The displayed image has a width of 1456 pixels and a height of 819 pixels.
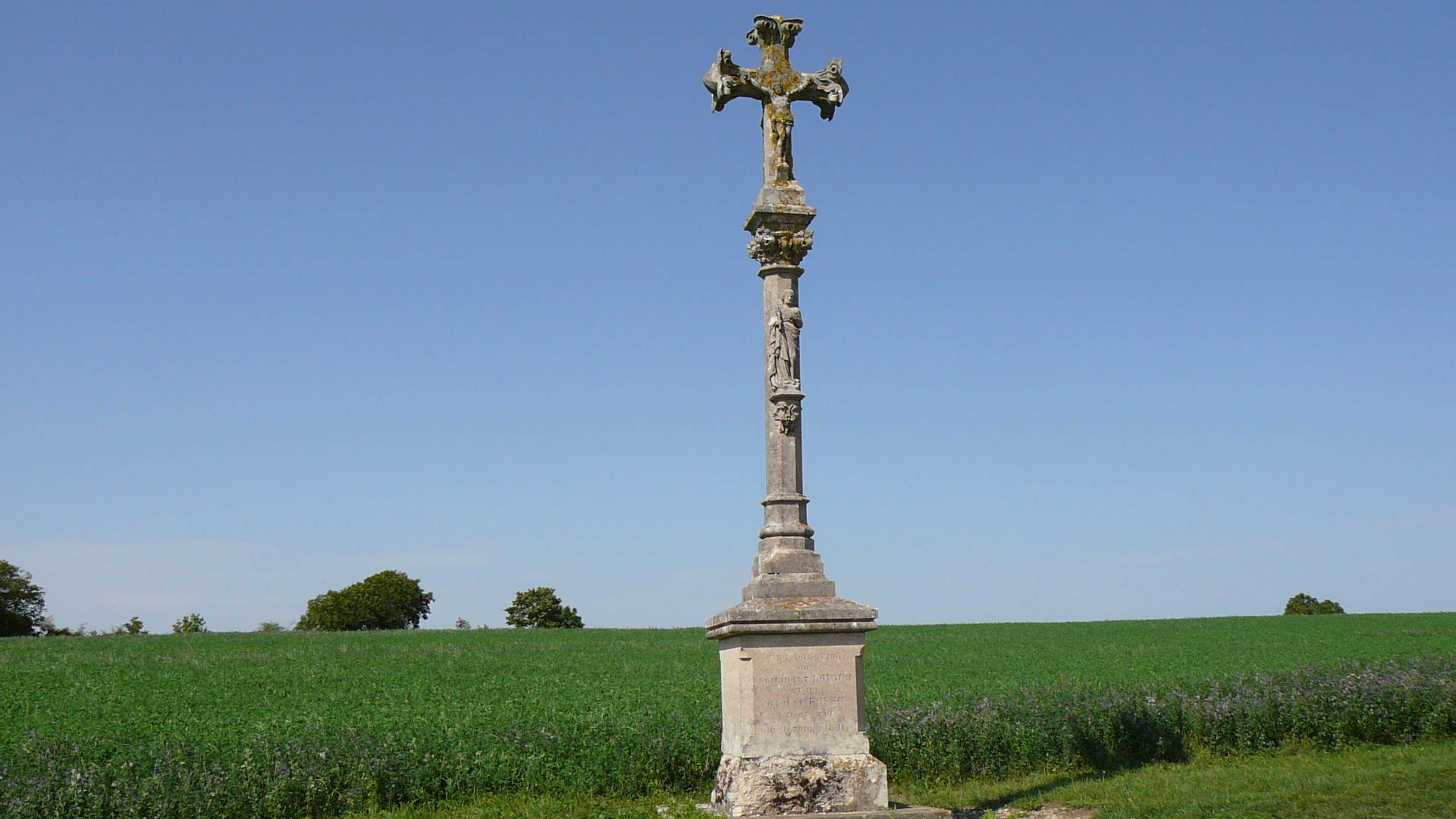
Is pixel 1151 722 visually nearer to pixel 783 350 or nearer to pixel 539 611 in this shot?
pixel 783 350

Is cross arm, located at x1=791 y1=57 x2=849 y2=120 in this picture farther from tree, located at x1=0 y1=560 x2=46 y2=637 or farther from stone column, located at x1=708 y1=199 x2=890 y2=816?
tree, located at x1=0 y1=560 x2=46 y2=637

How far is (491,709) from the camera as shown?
751 inches

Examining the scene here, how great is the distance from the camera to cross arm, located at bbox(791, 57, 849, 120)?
10195 millimetres

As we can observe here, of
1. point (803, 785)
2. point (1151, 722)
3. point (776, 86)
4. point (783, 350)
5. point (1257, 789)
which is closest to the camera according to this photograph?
point (803, 785)

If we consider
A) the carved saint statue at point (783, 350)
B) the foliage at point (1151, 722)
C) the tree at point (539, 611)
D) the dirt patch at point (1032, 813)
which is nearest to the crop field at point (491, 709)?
the foliage at point (1151, 722)

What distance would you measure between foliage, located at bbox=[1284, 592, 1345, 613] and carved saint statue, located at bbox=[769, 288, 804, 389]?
67.6 m

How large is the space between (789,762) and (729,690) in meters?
0.82

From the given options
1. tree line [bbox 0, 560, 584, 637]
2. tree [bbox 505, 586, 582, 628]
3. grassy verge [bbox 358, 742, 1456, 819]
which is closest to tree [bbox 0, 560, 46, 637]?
tree line [bbox 0, 560, 584, 637]

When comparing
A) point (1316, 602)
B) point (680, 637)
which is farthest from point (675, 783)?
point (1316, 602)

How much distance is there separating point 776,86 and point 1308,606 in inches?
2701

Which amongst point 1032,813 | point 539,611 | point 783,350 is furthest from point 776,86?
point 539,611

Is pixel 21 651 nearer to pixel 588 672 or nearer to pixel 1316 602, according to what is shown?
pixel 588 672

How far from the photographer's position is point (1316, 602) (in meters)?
68.0

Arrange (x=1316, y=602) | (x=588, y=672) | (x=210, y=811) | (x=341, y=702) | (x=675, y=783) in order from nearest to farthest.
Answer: (x=210, y=811) < (x=675, y=783) < (x=341, y=702) < (x=588, y=672) < (x=1316, y=602)
